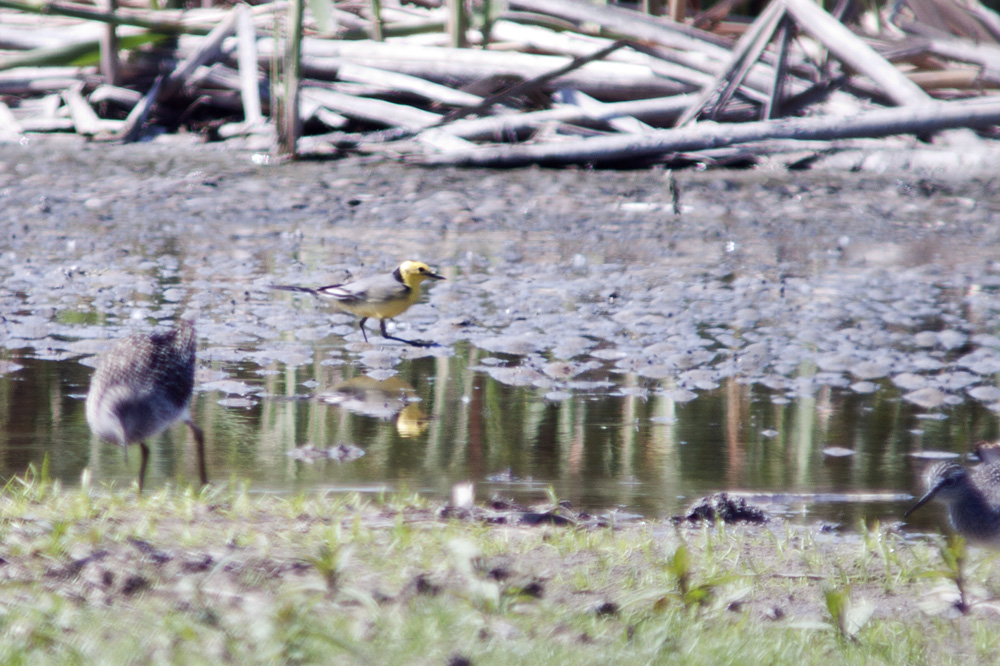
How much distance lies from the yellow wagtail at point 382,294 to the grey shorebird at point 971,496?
3.71 metres

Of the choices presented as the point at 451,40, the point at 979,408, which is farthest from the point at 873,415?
the point at 451,40

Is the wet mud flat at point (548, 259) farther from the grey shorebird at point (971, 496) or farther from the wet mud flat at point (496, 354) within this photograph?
the grey shorebird at point (971, 496)

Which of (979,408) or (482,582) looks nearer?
(482,582)

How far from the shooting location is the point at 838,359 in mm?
6934

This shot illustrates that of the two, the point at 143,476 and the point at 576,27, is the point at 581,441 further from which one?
the point at 576,27

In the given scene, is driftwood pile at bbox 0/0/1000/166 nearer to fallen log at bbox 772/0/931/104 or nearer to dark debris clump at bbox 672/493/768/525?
fallen log at bbox 772/0/931/104

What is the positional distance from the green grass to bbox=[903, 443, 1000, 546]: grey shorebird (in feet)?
0.46

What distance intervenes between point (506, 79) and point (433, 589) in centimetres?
1067

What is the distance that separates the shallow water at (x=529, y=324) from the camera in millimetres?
5285

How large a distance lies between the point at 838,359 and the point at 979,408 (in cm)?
97

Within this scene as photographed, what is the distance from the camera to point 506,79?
13.6 metres

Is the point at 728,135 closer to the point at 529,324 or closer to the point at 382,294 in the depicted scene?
the point at 529,324

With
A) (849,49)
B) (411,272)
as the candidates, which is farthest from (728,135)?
(411,272)

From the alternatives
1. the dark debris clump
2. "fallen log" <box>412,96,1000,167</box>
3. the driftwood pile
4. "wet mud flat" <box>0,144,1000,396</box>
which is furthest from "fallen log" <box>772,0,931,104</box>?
the dark debris clump
